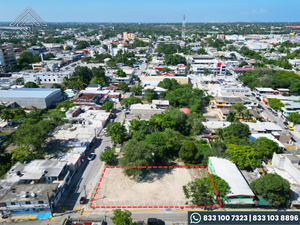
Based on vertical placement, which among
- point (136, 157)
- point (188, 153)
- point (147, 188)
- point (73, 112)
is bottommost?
point (147, 188)

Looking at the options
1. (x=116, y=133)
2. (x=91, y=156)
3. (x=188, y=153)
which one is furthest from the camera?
(x=116, y=133)

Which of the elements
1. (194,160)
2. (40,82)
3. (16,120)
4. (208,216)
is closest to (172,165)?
(194,160)

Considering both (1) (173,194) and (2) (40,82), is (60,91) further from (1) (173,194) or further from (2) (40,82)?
(1) (173,194)

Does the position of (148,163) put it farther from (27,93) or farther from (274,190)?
(27,93)

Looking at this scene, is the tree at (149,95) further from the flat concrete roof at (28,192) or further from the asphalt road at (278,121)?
the flat concrete roof at (28,192)

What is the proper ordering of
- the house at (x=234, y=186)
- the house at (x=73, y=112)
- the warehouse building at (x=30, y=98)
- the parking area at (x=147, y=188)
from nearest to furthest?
the house at (x=234, y=186) → the parking area at (x=147, y=188) → the house at (x=73, y=112) → the warehouse building at (x=30, y=98)

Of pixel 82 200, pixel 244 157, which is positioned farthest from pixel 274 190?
pixel 82 200

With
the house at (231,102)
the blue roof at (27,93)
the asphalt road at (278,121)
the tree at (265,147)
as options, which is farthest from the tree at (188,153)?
the blue roof at (27,93)

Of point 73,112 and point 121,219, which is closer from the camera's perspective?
point 121,219

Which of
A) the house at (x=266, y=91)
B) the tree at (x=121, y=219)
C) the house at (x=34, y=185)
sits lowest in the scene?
the house at (x=34, y=185)
